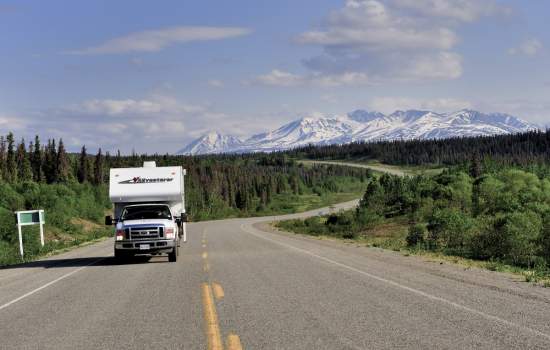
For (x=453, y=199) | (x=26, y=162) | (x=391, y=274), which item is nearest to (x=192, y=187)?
(x=26, y=162)

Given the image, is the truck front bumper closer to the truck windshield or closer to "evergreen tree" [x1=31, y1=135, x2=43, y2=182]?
the truck windshield

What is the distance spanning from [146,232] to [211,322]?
12268 millimetres

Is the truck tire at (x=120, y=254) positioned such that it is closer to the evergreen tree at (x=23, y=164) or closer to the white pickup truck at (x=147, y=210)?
the white pickup truck at (x=147, y=210)

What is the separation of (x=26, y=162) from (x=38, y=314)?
131m

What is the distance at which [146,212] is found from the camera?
23016 mm

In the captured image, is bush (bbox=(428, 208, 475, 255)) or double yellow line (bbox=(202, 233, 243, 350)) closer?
double yellow line (bbox=(202, 233, 243, 350))

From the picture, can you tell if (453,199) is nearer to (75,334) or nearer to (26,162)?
(75,334)

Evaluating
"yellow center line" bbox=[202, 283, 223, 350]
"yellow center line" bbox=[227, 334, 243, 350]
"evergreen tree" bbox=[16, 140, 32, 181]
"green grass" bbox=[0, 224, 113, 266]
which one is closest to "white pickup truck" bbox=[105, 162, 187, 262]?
"green grass" bbox=[0, 224, 113, 266]

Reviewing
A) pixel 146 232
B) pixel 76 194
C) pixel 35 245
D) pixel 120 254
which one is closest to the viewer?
pixel 146 232

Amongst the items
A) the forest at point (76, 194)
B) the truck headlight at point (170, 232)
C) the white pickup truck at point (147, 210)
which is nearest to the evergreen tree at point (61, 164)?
the forest at point (76, 194)

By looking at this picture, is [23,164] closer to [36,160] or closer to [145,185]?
[36,160]

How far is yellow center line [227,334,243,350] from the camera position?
8.04 metres

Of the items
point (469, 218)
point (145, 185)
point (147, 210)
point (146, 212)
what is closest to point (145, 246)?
point (146, 212)

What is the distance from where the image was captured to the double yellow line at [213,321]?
8188 millimetres
